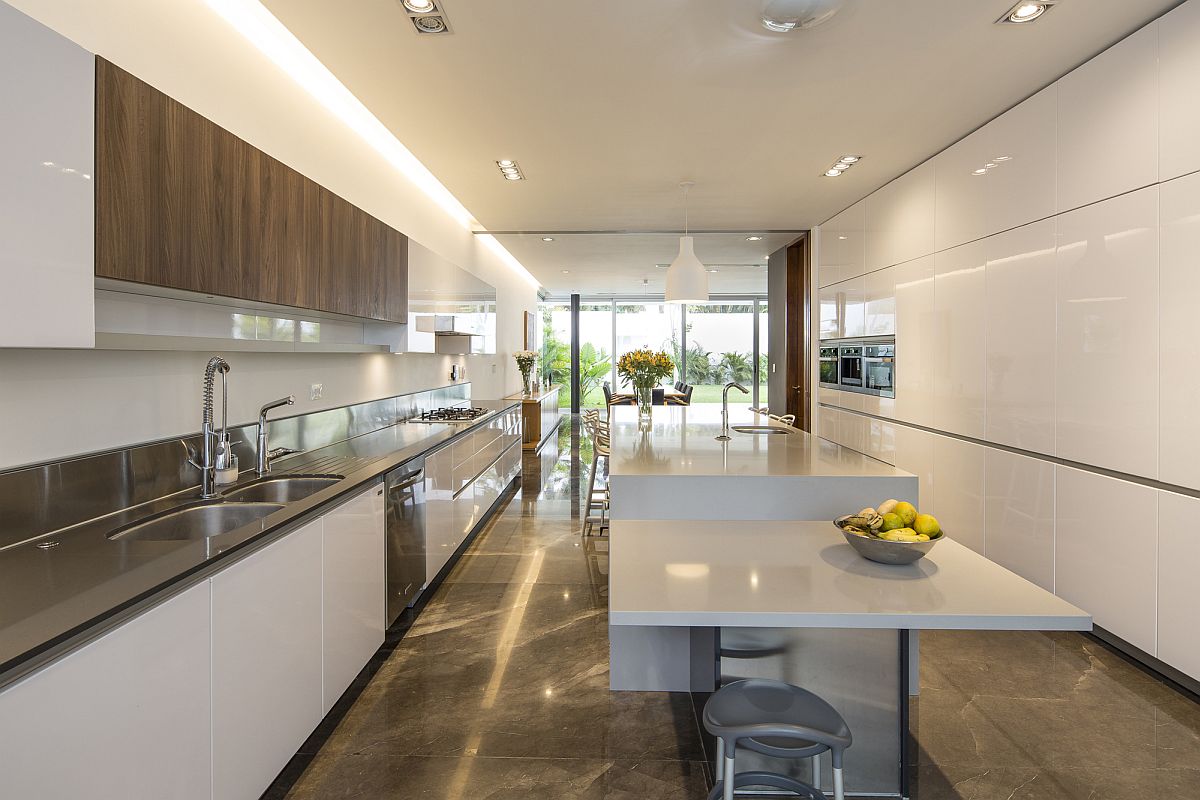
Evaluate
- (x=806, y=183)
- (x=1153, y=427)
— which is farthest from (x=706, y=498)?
(x=806, y=183)

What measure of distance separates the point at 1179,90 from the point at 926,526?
2.19m

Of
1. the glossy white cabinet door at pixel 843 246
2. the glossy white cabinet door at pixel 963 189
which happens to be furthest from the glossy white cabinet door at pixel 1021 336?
the glossy white cabinet door at pixel 843 246

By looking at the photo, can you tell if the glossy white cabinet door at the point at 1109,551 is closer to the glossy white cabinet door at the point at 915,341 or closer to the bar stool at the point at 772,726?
the glossy white cabinet door at the point at 915,341

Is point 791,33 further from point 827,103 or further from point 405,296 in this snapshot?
point 405,296

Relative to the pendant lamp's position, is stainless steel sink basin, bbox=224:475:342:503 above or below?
below

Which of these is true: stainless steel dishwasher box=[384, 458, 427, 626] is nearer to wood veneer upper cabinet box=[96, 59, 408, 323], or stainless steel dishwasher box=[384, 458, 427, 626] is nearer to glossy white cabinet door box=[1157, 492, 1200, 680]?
wood veneer upper cabinet box=[96, 59, 408, 323]

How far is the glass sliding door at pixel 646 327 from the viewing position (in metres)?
13.8

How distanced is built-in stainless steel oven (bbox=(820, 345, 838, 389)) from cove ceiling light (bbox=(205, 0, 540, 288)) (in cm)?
392

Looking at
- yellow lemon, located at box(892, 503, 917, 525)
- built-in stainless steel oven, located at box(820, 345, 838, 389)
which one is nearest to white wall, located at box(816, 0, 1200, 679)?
yellow lemon, located at box(892, 503, 917, 525)

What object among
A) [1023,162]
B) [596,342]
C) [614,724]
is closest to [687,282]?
[1023,162]

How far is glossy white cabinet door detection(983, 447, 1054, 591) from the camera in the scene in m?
3.31

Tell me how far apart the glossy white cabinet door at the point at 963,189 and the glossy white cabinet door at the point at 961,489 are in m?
1.28

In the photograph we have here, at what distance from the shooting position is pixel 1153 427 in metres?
2.67

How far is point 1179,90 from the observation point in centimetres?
255
